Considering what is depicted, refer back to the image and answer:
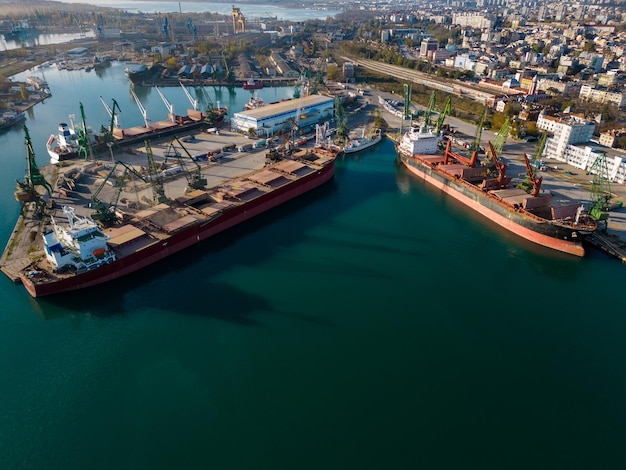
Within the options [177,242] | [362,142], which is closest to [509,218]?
[362,142]

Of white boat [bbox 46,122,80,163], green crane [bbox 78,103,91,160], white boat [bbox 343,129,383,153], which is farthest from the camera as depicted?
white boat [bbox 343,129,383,153]

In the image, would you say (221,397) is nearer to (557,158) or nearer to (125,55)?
(557,158)

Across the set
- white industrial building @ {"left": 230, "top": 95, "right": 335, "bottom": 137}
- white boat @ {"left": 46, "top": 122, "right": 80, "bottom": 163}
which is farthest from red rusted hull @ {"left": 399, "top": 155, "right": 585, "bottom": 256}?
white boat @ {"left": 46, "top": 122, "right": 80, "bottom": 163}

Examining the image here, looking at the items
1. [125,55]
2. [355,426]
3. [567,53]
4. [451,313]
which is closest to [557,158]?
[451,313]

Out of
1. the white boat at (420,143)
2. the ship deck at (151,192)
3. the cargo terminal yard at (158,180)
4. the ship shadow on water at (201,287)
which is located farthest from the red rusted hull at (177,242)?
the white boat at (420,143)

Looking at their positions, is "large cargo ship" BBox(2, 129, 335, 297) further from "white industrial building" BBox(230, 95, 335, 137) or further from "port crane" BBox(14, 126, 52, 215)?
"white industrial building" BBox(230, 95, 335, 137)

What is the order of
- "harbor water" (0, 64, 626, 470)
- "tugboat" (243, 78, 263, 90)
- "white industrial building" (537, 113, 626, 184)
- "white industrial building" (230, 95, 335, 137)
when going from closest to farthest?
"harbor water" (0, 64, 626, 470)
"white industrial building" (537, 113, 626, 184)
"white industrial building" (230, 95, 335, 137)
"tugboat" (243, 78, 263, 90)
